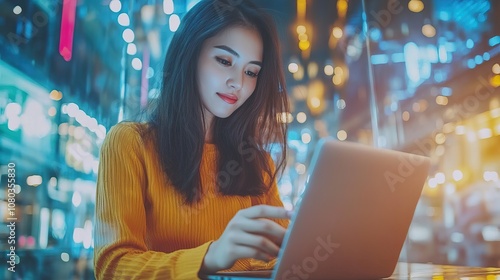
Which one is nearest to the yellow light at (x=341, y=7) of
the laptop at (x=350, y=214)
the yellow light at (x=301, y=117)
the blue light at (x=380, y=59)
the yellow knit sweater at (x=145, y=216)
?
the blue light at (x=380, y=59)

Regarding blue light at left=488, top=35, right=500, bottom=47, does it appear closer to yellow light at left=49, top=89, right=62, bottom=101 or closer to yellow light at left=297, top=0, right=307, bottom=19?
yellow light at left=297, top=0, right=307, bottom=19

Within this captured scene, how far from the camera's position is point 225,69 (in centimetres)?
113

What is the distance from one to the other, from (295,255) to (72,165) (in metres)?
1.64

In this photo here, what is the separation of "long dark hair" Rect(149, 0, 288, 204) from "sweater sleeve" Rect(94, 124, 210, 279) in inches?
3.3

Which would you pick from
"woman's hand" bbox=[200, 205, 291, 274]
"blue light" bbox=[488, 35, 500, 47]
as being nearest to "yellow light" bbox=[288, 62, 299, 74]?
"blue light" bbox=[488, 35, 500, 47]

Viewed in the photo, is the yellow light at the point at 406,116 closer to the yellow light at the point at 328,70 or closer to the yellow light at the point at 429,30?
the yellow light at the point at 429,30

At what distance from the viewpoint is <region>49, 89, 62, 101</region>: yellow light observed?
1.97 metres

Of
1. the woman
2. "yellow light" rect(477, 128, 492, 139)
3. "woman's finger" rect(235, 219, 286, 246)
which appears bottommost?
"woman's finger" rect(235, 219, 286, 246)

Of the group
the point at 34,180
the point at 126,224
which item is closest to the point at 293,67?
the point at 34,180

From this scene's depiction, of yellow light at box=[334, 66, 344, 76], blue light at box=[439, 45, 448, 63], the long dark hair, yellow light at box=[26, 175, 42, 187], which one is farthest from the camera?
blue light at box=[439, 45, 448, 63]

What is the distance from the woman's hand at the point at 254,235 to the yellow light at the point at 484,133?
2.68 metres

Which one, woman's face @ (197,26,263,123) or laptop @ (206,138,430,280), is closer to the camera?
laptop @ (206,138,430,280)

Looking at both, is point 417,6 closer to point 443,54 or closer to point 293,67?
point 443,54

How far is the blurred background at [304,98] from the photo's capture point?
1915 millimetres
